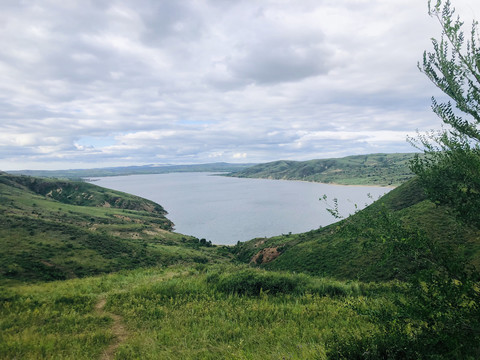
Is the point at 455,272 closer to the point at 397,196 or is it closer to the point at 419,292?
the point at 419,292

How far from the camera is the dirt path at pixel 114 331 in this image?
32.8ft

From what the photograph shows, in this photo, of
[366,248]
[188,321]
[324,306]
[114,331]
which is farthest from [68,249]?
[366,248]

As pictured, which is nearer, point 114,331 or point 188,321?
point 114,331

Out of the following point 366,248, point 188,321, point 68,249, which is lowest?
point 68,249

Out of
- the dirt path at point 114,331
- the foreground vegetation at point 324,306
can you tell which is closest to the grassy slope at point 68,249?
the foreground vegetation at point 324,306

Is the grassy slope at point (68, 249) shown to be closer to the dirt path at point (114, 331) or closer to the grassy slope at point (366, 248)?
the grassy slope at point (366, 248)

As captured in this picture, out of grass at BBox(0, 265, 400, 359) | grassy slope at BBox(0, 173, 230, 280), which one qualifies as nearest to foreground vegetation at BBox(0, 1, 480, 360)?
grass at BBox(0, 265, 400, 359)

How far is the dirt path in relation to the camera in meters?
10.0

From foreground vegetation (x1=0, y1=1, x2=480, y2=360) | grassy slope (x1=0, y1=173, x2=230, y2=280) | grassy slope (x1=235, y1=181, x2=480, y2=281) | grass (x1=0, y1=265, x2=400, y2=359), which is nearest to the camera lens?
foreground vegetation (x1=0, y1=1, x2=480, y2=360)

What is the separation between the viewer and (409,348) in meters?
6.42

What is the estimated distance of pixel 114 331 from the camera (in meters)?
12.2

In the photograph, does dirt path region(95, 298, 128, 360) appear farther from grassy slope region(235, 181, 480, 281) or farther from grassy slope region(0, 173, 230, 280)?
grassy slope region(0, 173, 230, 280)

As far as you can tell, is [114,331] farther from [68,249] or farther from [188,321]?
[68,249]

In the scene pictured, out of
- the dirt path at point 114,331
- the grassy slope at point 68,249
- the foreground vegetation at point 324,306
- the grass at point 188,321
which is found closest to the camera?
the foreground vegetation at point 324,306
